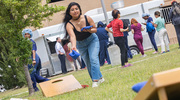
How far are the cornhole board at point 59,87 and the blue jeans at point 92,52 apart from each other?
1.56 ft

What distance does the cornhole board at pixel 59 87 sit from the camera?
20.9ft

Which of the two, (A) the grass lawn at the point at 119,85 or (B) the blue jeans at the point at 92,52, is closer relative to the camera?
(A) the grass lawn at the point at 119,85

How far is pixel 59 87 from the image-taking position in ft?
21.5

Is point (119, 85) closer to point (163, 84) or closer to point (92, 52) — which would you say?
point (92, 52)

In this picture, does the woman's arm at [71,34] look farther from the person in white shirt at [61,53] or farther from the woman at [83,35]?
the person in white shirt at [61,53]

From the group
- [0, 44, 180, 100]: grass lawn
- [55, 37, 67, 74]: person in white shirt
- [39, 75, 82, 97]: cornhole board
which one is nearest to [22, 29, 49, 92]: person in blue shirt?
[0, 44, 180, 100]: grass lawn

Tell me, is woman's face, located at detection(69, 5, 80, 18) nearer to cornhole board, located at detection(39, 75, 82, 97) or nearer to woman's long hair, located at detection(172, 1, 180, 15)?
cornhole board, located at detection(39, 75, 82, 97)

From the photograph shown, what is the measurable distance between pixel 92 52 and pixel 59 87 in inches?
39.7

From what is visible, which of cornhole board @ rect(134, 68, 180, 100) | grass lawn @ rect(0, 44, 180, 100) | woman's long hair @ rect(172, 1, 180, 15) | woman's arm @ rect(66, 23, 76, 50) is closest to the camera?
cornhole board @ rect(134, 68, 180, 100)

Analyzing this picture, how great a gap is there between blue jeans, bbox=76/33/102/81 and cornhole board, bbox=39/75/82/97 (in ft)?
1.56

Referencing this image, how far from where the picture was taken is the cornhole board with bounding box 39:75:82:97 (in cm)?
637

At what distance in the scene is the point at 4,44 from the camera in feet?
49.2

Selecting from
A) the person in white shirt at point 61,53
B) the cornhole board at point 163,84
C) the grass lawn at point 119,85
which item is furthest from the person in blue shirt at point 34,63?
the person in white shirt at point 61,53

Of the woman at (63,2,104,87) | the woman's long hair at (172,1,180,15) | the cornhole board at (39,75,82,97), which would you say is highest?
the woman at (63,2,104,87)
